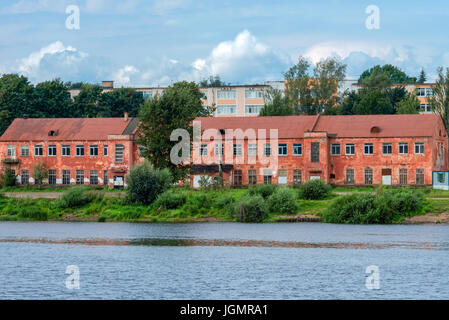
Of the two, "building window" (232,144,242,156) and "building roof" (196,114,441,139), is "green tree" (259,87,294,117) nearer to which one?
"building roof" (196,114,441,139)

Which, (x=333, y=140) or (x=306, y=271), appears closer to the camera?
(x=306, y=271)

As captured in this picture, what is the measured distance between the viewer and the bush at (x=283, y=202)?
67375 millimetres

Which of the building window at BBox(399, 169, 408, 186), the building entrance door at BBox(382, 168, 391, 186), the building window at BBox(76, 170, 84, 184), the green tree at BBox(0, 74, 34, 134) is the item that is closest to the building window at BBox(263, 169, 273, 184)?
the building entrance door at BBox(382, 168, 391, 186)

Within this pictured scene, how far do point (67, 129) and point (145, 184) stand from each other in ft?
106

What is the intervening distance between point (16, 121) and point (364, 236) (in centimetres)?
5798

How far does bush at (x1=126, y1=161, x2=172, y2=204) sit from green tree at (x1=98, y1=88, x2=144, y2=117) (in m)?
54.6

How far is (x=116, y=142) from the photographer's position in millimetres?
96188

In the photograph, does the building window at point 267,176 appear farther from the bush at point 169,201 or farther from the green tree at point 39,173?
the green tree at point 39,173

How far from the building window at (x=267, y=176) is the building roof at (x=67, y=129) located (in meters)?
16.1

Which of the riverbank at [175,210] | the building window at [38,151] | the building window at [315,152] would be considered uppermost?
the building window at [38,151]

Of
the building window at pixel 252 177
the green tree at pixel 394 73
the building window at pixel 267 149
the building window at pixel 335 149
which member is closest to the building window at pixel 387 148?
the building window at pixel 335 149

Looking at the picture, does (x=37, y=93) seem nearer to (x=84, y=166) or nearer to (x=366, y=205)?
(x=84, y=166)

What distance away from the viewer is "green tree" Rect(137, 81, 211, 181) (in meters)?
82.0
